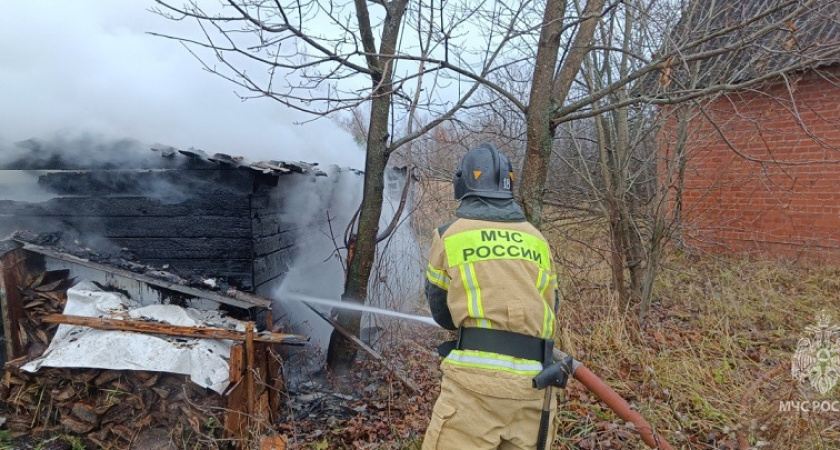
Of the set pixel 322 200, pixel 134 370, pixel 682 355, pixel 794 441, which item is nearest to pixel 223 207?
pixel 134 370

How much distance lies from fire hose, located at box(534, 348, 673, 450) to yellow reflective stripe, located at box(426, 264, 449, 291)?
25.8 inches

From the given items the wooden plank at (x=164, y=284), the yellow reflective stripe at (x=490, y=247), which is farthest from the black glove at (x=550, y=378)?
the wooden plank at (x=164, y=284)

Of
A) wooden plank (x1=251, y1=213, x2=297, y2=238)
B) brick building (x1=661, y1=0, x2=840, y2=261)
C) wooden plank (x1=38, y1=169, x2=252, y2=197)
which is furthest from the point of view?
brick building (x1=661, y1=0, x2=840, y2=261)

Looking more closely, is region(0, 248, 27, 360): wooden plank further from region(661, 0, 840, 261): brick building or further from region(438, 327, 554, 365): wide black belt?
region(661, 0, 840, 261): brick building

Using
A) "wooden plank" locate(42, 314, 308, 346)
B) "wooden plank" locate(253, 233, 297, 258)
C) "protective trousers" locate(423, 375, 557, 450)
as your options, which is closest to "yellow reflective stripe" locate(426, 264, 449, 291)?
"protective trousers" locate(423, 375, 557, 450)

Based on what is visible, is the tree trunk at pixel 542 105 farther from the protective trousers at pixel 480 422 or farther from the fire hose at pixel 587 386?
the protective trousers at pixel 480 422

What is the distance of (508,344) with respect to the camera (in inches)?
98.2

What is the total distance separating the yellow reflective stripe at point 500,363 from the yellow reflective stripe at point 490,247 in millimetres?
468

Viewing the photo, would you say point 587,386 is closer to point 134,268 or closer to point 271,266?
point 271,266

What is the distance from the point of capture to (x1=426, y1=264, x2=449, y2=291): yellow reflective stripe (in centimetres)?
268

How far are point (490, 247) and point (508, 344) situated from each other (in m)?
0.49

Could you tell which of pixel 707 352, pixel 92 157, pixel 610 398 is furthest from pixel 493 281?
pixel 92 157

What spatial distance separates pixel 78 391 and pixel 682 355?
5357mm

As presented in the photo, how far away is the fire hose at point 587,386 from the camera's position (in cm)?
244
